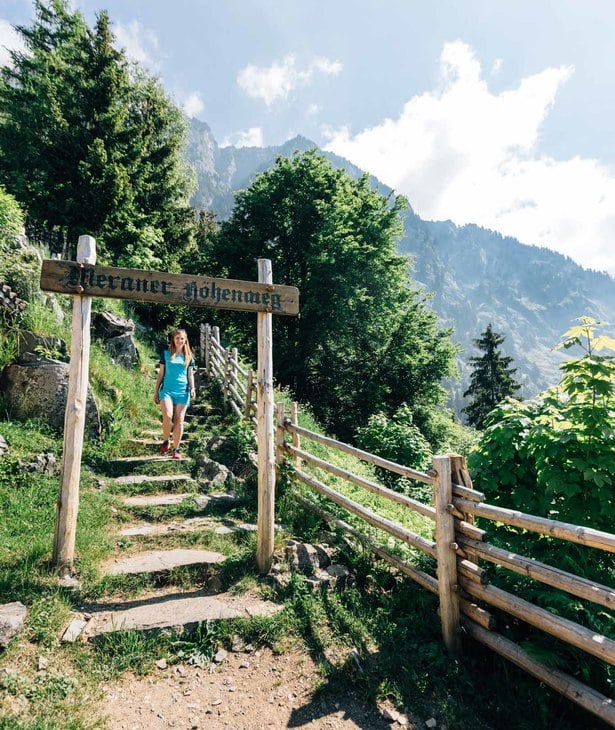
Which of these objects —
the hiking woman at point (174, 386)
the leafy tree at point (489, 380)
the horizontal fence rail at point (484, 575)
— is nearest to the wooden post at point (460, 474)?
the horizontal fence rail at point (484, 575)

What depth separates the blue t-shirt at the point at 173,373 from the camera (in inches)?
268

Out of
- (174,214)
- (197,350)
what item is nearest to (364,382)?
(197,350)

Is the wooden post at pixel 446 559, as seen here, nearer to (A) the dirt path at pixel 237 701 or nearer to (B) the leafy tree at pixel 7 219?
(A) the dirt path at pixel 237 701

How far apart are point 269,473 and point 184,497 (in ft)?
6.25

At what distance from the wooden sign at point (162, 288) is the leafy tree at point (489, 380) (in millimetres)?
27342

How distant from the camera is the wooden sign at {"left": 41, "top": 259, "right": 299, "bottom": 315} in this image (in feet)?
12.4

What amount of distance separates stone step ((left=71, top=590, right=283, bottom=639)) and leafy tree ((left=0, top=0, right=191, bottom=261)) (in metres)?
13.2

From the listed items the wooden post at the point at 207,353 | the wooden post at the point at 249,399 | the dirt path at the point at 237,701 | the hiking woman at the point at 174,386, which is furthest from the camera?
the wooden post at the point at 207,353

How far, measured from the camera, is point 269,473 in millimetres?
4473

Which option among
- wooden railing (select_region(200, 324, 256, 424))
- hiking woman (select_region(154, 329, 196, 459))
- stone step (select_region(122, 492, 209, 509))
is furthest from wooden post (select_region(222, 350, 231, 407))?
stone step (select_region(122, 492, 209, 509))

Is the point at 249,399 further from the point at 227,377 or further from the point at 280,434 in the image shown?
the point at 280,434

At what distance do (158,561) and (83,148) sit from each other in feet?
54.7

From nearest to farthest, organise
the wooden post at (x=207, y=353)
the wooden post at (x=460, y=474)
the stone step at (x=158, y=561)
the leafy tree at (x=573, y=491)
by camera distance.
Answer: the leafy tree at (x=573, y=491) < the wooden post at (x=460, y=474) < the stone step at (x=158, y=561) < the wooden post at (x=207, y=353)

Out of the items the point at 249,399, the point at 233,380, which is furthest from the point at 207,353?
the point at 249,399
